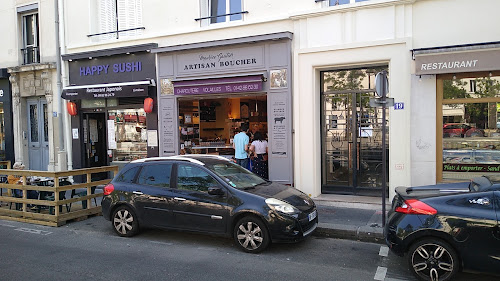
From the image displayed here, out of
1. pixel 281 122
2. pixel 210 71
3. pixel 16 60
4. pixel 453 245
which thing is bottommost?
pixel 453 245

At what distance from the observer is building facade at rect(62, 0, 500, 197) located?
8719mm

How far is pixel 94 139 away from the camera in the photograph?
14.2 m

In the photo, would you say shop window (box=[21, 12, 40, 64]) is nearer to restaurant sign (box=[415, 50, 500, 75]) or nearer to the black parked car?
restaurant sign (box=[415, 50, 500, 75])

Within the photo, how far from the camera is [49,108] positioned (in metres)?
14.1

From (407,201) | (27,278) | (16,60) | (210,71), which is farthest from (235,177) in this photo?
(16,60)

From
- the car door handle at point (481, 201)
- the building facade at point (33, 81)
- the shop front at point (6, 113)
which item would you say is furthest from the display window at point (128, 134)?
the car door handle at point (481, 201)

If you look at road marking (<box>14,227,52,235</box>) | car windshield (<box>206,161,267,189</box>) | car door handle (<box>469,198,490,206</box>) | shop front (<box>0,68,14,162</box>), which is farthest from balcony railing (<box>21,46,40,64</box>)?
car door handle (<box>469,198,490,206</box>)

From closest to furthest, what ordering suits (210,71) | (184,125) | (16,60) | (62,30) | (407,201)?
(407,201) → (210,71) → (184,125) → (62,30) → (16,60)

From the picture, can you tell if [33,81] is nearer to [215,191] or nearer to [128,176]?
[128,176]

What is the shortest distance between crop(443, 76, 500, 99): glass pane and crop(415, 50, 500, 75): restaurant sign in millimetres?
630

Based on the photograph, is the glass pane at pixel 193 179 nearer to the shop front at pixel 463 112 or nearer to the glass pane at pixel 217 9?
the shop front at pixel 463 112

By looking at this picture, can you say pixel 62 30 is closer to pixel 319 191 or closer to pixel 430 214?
pixel 319 191

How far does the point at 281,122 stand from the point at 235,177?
11.5 feet

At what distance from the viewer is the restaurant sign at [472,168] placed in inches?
342
